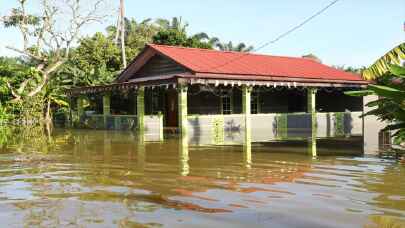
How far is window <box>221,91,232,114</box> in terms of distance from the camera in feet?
78.2

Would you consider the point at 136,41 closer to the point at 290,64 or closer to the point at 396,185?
the point at 290,64

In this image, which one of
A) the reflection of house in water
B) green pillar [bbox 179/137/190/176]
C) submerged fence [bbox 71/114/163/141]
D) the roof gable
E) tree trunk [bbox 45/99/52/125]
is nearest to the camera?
green pillar [bbox 179/137/190/176]

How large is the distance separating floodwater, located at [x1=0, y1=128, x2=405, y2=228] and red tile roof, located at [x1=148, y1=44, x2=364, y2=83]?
29.6 ft

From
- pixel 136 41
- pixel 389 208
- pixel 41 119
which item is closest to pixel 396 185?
pixel 389 208

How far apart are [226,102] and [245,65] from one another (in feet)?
8.81

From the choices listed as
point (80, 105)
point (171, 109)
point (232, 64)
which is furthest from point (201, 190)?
point (80, 105)

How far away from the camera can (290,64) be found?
25.9 m

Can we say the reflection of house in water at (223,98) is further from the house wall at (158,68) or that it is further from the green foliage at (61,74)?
the green foliage at (61,74)

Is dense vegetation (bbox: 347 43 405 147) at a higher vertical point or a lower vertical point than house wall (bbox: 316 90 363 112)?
lower

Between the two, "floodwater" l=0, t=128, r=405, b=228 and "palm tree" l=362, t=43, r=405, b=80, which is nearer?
"floodwater" l=0, t=128, r=405, b=228

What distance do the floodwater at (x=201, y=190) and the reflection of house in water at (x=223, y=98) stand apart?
22.0 ft

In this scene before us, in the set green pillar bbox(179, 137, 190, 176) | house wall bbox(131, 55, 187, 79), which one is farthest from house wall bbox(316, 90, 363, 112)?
green pillar bbox(179, 137, 190, 176)

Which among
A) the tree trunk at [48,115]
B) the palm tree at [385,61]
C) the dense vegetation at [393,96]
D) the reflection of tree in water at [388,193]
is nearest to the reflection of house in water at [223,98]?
the tree trunk at [48,115]

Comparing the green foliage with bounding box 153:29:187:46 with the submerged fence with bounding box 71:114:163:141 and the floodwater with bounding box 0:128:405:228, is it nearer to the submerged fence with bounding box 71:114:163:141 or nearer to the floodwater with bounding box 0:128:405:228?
the submerged fence with bounding box 71:114:163:141
